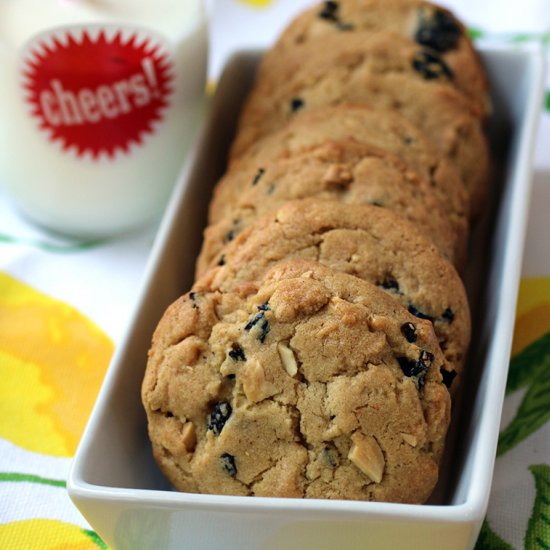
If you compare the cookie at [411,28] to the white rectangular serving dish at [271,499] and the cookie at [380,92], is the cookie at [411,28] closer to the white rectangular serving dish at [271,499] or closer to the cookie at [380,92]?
the cookie at [380,92]

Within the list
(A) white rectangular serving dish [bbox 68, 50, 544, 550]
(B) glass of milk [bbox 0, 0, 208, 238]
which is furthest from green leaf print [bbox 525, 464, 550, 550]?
(B) glass of milk [bbox 0, 0, 208, 238]

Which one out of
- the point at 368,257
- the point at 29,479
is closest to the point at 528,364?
the point at 368,257

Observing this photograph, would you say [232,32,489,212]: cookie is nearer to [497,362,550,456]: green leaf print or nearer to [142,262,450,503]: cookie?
[497,362,550,456]: green leaf print

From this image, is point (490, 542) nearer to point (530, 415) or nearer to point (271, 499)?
point (530, 415)

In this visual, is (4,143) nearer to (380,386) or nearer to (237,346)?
(237,346)

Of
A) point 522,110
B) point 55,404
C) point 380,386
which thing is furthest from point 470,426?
point 522,110

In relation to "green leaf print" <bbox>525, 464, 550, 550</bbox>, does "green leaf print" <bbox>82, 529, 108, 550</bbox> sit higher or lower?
lower
